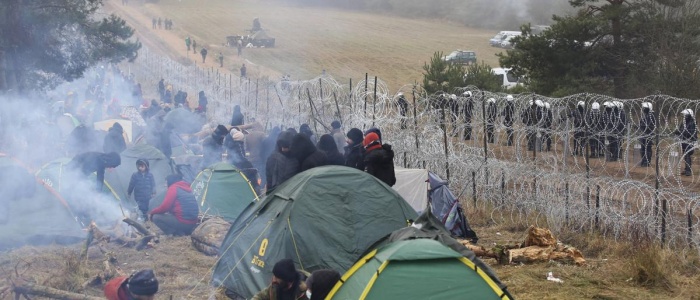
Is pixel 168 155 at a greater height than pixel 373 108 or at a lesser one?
lesser

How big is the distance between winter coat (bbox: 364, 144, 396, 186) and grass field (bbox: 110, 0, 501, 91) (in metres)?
33.6

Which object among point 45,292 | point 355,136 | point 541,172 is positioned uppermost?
point 355,136

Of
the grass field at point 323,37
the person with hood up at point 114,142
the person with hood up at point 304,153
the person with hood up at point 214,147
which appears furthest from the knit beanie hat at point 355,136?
the grass field at point 323,37

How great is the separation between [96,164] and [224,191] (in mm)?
1973

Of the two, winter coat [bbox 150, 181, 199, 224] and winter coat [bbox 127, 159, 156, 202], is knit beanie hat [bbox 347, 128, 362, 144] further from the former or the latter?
winter coat [bbox 127, 159, 156, 202]

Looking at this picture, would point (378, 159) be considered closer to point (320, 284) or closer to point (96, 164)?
point (320, 284)

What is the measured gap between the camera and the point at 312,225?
8312mm

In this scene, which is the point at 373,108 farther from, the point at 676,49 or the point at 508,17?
the point at 508,17

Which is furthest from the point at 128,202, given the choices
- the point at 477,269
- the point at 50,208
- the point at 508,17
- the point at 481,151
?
the point at 508,17

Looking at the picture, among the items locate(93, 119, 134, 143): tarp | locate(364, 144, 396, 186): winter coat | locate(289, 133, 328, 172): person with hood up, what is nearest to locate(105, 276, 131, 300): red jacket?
locate(289, 133, 328, 172): person with hood up

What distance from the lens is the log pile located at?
977cm

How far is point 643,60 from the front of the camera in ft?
82.1

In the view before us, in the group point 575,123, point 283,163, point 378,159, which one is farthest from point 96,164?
point 575,123

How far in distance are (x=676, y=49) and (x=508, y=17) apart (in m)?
45.8
